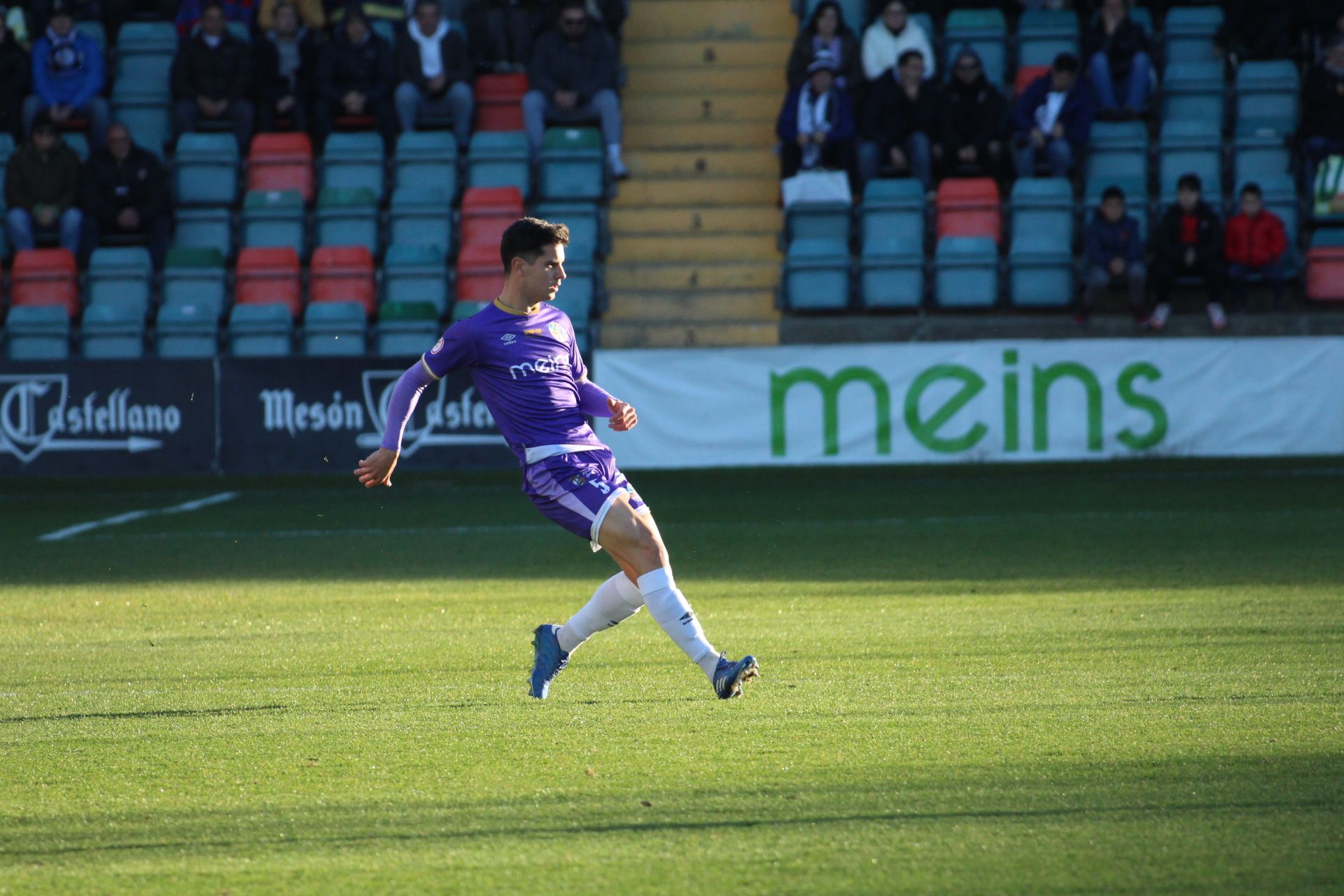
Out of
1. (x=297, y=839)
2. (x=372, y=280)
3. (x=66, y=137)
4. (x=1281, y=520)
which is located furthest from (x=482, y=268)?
(x=297, y=839)

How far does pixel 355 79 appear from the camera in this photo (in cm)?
1764

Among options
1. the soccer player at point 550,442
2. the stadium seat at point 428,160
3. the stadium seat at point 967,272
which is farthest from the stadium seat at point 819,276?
the soccer player at point 550,442

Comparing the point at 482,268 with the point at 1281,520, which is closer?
the point at 1281,520

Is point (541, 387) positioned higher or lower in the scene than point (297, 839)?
higher

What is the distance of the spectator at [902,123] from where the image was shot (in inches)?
654

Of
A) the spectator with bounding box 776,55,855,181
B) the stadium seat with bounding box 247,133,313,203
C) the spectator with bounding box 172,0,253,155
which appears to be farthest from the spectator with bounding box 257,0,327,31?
the spectator with bounding box 776,55,855,181

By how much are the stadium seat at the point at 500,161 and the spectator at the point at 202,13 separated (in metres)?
3.20

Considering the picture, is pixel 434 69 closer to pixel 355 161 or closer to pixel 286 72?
pixel 355 161

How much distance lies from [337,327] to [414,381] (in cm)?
1084

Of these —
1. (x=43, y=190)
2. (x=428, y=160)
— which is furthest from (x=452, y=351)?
(x=43, y=190)

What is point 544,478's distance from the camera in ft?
18.5

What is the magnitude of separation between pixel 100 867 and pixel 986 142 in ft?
47.0

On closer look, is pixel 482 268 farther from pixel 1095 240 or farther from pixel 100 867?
pixel 100 867

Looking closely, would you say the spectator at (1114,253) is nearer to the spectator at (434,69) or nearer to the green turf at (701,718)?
the green turf at (701,718)
